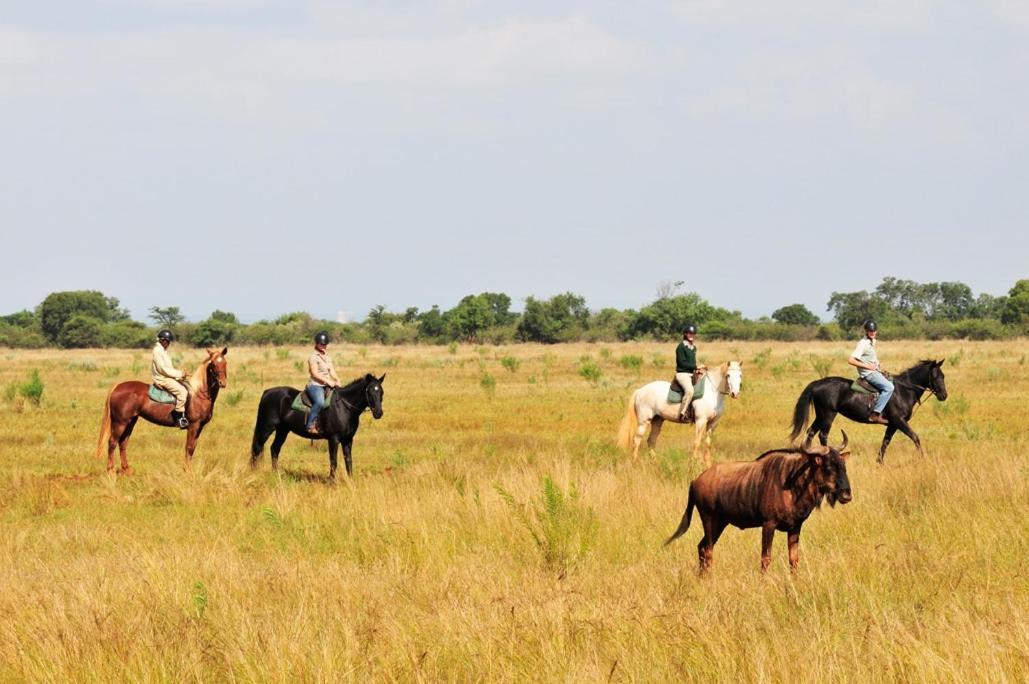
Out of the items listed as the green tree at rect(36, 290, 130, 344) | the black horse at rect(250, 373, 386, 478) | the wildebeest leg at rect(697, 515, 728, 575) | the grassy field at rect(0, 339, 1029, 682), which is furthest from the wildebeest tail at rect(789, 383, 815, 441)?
the green tree at rect(36, 290, 130, 344)

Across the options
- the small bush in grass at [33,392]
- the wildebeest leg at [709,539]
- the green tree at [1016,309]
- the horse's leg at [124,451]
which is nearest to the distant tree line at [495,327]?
the green tree at [1016,309]

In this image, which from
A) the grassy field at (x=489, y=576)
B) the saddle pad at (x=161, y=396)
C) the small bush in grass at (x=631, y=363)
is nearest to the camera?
the grassy field at (x=489, y=576)

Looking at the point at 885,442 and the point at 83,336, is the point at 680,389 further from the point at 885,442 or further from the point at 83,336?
the point at 83,336

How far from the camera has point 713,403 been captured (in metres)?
17.9

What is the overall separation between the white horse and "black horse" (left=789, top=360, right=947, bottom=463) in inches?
53.0

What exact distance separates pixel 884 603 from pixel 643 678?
7.30ft

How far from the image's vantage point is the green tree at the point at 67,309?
11188cm

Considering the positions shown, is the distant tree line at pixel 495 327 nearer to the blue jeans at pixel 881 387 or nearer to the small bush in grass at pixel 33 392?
the small bush in grass at pixel 33 392

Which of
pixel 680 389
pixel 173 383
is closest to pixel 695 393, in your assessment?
pixel 680 389

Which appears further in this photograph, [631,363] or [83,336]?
[83,336]

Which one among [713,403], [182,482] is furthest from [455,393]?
[182,482]

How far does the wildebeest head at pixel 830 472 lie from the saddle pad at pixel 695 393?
34.4ft

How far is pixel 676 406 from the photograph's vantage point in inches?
715

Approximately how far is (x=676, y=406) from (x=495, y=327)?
294 ft
